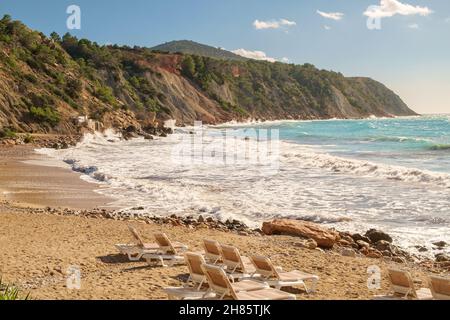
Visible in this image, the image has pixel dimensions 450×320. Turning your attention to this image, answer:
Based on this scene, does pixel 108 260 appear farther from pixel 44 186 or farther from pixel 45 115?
pixel 45 115

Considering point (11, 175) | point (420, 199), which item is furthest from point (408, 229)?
point (11, 175)

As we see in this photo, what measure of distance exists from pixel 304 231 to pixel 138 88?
8180 centimetres

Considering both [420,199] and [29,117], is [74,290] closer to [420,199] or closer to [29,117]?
[420,199]

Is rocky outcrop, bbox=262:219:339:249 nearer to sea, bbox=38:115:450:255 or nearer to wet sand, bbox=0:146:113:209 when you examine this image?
sea, bbox=38:115:450:255

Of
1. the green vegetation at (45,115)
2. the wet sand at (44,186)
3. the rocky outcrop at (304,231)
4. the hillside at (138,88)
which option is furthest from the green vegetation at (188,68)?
the rocky outcrop at (304,231)

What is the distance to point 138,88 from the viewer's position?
92.1m

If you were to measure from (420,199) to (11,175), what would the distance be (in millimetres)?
17584

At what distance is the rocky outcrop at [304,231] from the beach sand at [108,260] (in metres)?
0.42

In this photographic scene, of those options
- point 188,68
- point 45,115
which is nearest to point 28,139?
point 45,115

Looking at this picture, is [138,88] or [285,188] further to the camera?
[138,88]

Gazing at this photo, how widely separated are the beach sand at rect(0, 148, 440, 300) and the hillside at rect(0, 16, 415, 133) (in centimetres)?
3753

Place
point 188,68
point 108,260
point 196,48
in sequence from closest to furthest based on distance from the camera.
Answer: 1. point 108,260
2. point 188,68
3. point 196,48

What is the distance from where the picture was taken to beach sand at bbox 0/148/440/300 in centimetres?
844

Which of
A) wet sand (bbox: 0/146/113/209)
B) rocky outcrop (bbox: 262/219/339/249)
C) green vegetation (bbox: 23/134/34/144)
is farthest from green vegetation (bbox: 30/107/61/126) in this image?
rocky outcrop (bbox: 262/219/339/249)
